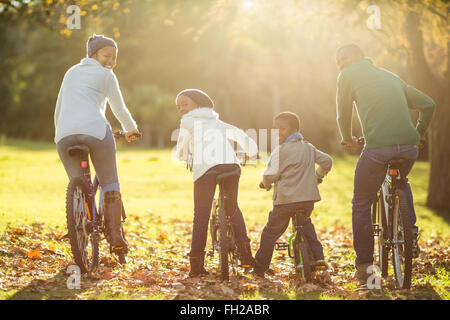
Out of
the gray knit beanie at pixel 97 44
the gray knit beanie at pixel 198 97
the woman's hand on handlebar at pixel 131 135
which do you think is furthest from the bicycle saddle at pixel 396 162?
the gray knit beanie at pixel 97 44

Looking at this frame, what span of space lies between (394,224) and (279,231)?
45.1 inches

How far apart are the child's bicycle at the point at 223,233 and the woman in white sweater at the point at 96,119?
3.22 feet

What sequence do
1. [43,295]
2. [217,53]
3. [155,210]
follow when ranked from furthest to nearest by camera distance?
[217,53] < [155,210] < [43,295]

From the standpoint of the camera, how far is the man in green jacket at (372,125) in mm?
5914

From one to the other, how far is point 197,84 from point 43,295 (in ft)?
196

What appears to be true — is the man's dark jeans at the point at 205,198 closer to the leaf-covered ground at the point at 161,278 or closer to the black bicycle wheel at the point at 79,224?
the leaf-covered ground at the point at 161,278

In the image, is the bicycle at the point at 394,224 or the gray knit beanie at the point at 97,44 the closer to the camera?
the bicycle at the point at 394,224

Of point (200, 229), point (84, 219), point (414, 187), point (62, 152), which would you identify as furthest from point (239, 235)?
point (414, 187)

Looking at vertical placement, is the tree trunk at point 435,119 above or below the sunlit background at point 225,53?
below

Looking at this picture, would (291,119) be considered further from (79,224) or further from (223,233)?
(79,224)

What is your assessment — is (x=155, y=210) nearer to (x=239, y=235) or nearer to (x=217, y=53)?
(x=239, y=235)

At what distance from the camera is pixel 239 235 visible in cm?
630

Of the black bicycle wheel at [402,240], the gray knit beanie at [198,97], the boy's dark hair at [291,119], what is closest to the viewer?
the black bicycle wheel at [402,240]

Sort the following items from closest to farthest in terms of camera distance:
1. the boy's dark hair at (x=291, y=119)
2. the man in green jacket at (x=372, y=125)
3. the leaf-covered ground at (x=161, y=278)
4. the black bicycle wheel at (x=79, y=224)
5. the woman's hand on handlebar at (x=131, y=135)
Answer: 1. the leaf-covered ground at (x=161, y=278)
2. the black bicycle wheel at (x=79, y=224)
3. the man in green jacket at (x=372, y=125)
4. the boy's dark hair at (x=291, y=119)
5. the woman's hand on handlebar at (x=131, y=135)
